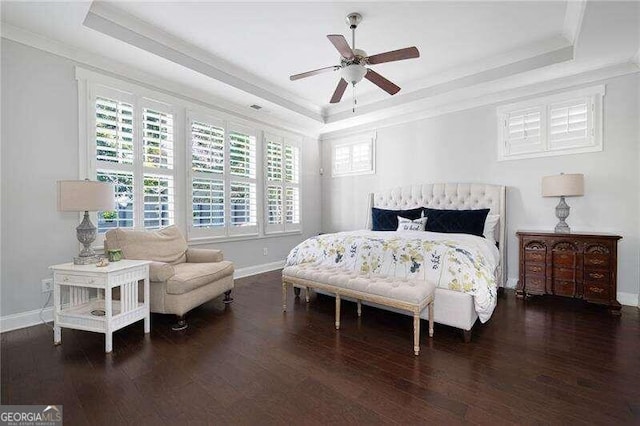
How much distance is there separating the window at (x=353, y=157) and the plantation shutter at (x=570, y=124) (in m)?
2.79

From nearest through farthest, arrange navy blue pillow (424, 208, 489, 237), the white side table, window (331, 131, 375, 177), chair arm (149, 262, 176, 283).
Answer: the white side table
chair arm (149, 262, 176, 283)
navy blue pillow (424, 208, 489, 237)
window (331, 131, 375, 177)

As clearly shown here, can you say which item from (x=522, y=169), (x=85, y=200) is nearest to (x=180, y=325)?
(x=85, y=200)

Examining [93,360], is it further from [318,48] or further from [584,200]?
[584,200]

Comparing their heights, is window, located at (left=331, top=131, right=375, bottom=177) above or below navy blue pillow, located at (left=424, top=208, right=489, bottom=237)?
above

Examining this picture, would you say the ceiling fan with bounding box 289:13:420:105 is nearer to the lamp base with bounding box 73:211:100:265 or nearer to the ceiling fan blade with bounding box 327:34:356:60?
the ceiling fan blade with bounding box 327:34:356:60

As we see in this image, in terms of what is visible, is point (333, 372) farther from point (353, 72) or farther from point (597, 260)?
point (597, 260)

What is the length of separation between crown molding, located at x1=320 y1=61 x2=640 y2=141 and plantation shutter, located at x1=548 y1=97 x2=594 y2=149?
254 millimetres

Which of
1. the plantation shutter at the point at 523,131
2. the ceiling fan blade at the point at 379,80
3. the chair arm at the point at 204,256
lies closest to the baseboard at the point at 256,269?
the chair arm at the point at 204,256

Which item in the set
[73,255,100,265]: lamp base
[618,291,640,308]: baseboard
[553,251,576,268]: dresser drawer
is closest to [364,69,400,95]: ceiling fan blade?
[553,251,576,268]: dresser drawer

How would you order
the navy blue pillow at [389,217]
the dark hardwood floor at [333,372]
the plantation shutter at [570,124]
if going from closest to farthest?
1. the dark hardwood floor at [333,372]
2. the plantation shutter at [570,124]
3. the navy blue pillow at [389,217]

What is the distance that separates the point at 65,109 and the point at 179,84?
1.38m

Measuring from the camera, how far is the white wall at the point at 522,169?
11.6ft

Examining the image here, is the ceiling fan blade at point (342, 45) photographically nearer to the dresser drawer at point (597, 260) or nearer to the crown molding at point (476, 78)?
the crown molding at point (476, 78)

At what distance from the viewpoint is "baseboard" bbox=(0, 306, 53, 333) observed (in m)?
2.78
